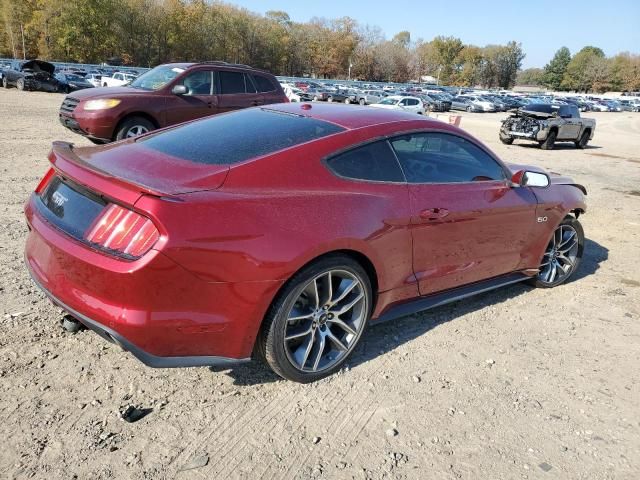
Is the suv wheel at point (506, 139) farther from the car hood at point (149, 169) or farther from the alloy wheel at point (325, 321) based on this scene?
the car hood at point (149, 169)

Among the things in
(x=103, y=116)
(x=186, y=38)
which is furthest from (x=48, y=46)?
(x=103, y=116)

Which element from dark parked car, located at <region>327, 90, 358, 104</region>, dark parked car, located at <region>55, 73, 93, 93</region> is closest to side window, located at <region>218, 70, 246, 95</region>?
dark parked car, located at <region>55, 73, 93, 93</region>

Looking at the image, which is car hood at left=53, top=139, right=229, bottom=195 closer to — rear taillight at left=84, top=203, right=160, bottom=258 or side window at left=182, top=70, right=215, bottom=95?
rear taillight at left=84, top=203, right=160, bottom=258

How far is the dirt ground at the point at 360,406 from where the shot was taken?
2451 millimetres

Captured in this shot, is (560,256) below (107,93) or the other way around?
below

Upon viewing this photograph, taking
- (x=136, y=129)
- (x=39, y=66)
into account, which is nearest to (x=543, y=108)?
(x=136, y=129)

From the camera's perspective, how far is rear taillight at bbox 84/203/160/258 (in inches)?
93.1

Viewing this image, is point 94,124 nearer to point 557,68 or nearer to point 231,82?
point 231,82

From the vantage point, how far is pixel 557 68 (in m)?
146

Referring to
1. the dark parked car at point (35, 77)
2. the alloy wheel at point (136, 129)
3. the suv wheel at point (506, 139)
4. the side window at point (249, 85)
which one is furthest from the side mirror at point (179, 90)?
the dark parked car at point (35, 77)

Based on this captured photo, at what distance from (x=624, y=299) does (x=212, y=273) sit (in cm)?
409

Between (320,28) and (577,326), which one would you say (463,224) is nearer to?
(577,326)

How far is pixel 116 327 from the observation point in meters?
2.41

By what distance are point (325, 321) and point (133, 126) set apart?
7427 millimetres
